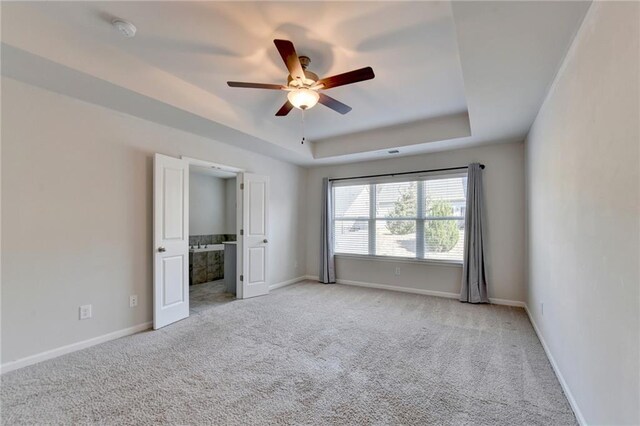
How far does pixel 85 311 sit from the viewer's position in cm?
293

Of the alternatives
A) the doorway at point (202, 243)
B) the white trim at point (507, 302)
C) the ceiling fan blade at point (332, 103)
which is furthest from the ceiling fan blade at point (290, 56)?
the white trim at point (507, 302)

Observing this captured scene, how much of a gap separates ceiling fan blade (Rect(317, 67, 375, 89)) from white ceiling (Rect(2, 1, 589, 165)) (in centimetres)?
32

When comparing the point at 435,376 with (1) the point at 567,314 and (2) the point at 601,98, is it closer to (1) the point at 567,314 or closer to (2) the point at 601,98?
(1) the point at 567,314

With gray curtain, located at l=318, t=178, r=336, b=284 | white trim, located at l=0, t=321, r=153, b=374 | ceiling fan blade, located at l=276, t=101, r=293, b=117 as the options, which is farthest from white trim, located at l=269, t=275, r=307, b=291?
ceiling fan blade, located at l=276, t=101, r=293, b=117

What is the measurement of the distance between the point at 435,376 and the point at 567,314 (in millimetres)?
1105

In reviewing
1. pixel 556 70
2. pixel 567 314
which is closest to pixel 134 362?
pixel 567 314

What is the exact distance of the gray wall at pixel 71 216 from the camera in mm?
2490

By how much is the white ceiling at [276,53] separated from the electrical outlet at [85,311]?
2132mm

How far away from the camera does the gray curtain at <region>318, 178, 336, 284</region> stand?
5844mm

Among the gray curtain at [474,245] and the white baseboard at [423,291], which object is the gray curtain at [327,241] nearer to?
the white baseboard at [423,291]

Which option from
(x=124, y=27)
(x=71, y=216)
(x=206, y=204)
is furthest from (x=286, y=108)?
(x=206, y=204)

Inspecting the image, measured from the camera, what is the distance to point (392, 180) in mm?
5348

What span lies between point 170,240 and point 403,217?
3.81 metres

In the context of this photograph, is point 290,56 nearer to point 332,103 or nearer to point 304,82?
point 304,82
